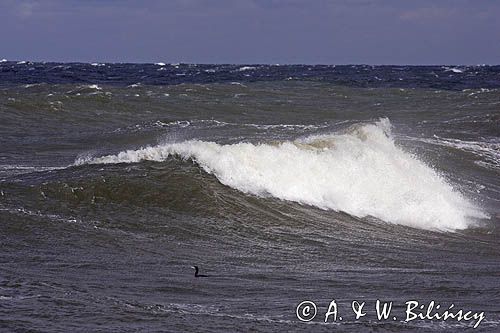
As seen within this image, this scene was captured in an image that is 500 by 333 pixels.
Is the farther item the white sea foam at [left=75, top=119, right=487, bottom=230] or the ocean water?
the white sea foam at [left=75, top=119, right=487, bottom=230]

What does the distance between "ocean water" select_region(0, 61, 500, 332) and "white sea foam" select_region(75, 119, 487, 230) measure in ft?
0.11

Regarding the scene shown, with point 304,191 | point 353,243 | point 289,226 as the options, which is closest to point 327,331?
point 353,243

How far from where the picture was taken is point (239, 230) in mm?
11969

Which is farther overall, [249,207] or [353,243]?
[249,207]

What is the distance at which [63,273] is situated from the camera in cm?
861

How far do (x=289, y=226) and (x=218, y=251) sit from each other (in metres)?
2.21

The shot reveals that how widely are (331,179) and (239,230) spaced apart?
357 cm

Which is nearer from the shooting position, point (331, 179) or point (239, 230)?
point (239, 230)

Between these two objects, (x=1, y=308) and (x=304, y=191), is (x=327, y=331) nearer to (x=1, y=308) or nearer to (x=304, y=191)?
(x=1, y=308)

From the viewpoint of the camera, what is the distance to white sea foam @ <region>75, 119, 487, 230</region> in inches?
558

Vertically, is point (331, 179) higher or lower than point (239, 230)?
higher

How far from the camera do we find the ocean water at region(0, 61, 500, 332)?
7.41 metres

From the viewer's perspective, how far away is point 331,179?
1518cm

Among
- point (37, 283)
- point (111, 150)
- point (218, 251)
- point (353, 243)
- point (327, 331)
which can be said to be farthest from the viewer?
point (111, 150)
